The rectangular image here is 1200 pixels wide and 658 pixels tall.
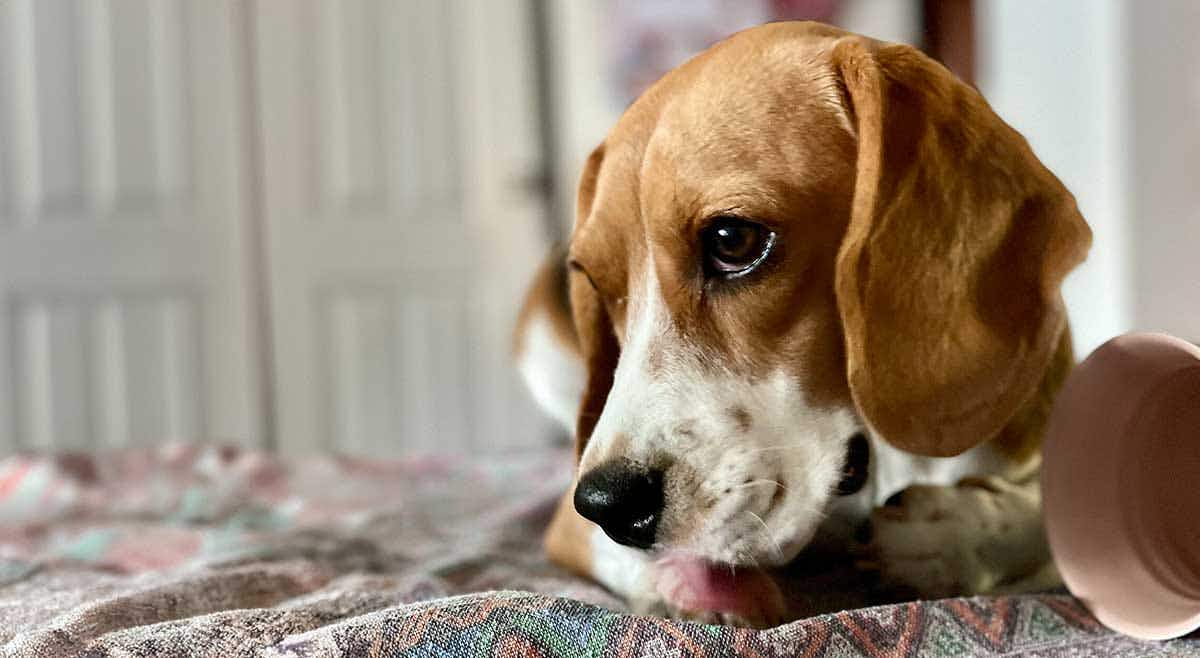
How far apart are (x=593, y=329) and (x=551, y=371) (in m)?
0.59

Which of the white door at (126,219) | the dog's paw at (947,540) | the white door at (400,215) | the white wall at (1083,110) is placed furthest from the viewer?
the white door at (400,215)

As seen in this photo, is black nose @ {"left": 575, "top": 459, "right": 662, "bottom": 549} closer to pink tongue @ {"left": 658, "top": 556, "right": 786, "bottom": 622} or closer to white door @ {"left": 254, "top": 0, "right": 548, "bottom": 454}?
pink tongue @ {"left": 658, "top": 556, "right": 786, "bottom": 622}

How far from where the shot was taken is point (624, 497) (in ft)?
3.15

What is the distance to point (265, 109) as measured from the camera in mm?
4168

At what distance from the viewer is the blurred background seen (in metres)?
4.06

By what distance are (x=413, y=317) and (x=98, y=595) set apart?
3086mm

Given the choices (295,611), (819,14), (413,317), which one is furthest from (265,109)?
(295,611)

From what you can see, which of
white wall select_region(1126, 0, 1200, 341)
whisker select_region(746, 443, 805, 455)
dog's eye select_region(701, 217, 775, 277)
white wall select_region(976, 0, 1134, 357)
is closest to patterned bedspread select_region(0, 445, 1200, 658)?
whisker select_region(746, 443, 805, 455)

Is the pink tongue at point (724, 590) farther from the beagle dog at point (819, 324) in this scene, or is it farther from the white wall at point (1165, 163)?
the white wall at point (1165, 163)

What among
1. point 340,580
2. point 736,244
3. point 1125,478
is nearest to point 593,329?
point 736,244

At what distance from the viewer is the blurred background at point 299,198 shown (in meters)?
4.06

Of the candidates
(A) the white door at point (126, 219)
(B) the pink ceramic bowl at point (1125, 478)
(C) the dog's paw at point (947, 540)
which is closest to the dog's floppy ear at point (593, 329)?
(C) the dog's paw at point (947, 540)

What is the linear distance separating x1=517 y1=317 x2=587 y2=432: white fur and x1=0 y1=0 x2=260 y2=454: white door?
2.49 metres

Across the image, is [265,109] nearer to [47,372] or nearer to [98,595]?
[47,372]
